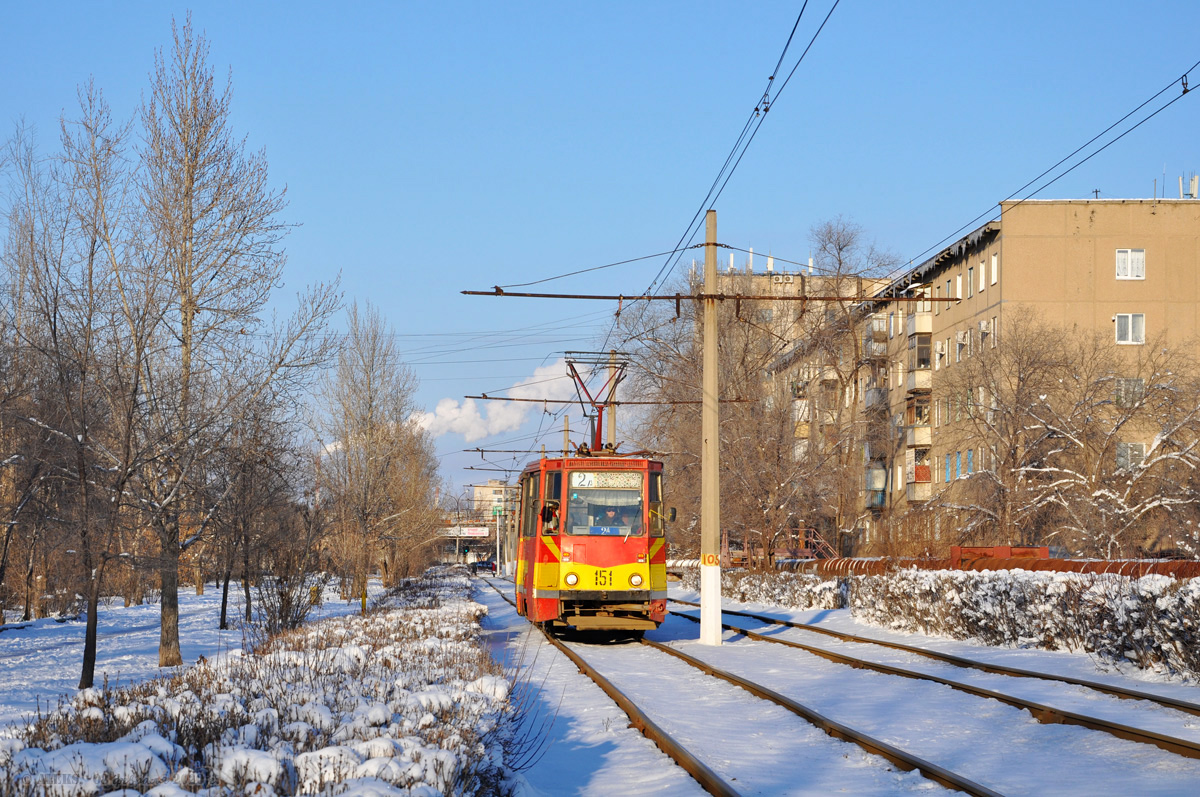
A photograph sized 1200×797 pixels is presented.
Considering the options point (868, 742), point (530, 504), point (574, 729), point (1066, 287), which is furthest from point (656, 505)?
point (1066, 287)

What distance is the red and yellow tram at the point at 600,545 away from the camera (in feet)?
67.4

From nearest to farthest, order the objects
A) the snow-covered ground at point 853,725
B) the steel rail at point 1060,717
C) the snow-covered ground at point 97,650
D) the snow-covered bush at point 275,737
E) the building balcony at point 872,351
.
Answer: the snow-covered bush at point 275,737 → the snow-covered ground at point 853,725 → the steel rail at point 1060,717 → the snow-covered ground at point 97,650 → the building balcony at point 872,351

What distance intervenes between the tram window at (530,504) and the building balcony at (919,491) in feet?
125

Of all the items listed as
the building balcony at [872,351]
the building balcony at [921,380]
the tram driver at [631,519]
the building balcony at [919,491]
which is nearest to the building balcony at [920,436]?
the building balcony at [919,491]

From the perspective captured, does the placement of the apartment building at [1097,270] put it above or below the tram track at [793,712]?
above

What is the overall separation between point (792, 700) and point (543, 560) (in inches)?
367

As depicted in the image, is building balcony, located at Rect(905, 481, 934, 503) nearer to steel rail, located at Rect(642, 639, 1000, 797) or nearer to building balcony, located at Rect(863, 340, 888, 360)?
building balcony, located at Rect(863, 340, 888, 360)

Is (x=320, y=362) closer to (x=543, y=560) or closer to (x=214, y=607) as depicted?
(x=543, y=560)

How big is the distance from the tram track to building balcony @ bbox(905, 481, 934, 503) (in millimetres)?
45424

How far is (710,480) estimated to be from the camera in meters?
20.2

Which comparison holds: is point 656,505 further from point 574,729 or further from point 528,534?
point 574,729

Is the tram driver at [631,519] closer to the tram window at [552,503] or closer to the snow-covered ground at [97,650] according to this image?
the tram window at [552,503]

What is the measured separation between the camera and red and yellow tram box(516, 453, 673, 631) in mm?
20531

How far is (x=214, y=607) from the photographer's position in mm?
45312
